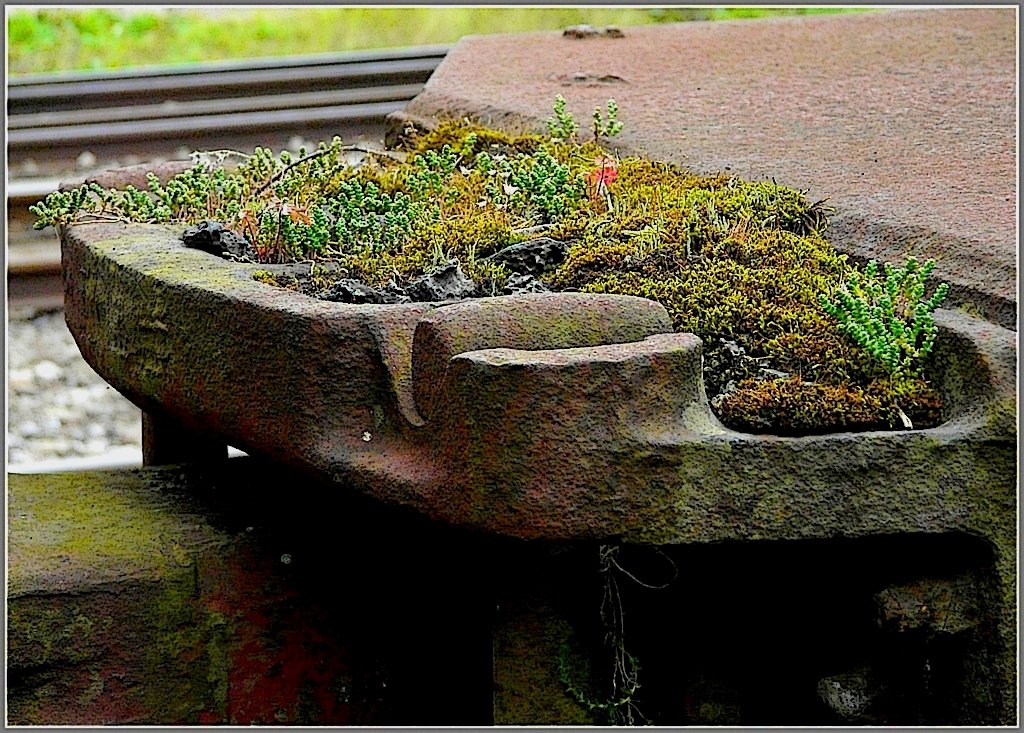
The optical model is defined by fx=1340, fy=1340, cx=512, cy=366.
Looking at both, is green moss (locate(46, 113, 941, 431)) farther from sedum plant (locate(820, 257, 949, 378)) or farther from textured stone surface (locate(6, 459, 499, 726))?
textured stone surface (locate(6, 459, 499, 726))

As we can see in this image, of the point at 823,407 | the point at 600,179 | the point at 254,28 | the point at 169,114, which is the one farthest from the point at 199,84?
the point at 823,407

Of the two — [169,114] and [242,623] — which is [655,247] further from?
[169,114]

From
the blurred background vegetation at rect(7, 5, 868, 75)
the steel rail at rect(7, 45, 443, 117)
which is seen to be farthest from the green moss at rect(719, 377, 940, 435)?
the blurred background vegetation at rect(7, 5, 868, 75)

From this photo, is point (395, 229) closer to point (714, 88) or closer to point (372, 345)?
point (372, 345)

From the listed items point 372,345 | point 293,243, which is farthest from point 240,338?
point 293,243

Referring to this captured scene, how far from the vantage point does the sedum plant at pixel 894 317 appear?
6.53 feet

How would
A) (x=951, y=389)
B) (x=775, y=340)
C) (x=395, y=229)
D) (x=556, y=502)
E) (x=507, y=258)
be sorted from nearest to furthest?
(x=556, y=502), (x=951, y=389), (x=775, y=340), (x=507, y=258), (x=395, y=229)

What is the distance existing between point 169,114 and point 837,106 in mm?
4354

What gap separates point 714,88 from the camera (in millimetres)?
3984

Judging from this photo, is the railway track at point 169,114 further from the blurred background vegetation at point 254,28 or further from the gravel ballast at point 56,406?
the blurred background vegetation at point 254,28

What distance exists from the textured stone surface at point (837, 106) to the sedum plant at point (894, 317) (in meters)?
0.12

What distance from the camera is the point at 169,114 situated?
6984 millimetres

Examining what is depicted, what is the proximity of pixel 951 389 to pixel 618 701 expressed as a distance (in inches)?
27.6

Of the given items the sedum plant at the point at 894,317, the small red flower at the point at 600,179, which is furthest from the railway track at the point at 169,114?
the sedum plant at the point at 894,317
